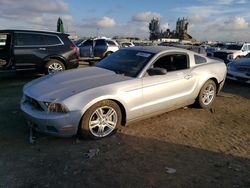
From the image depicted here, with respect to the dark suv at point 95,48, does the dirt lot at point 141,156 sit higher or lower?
lower

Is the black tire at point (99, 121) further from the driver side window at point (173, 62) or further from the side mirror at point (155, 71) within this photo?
the driver side window at point (173, 62)

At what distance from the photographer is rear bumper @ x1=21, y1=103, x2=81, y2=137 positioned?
4188 mm

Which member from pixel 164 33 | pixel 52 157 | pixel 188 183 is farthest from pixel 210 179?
pixel 164 33

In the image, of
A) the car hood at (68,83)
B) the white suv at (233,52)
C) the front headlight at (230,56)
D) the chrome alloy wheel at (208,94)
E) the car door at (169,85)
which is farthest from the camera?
the white suv at (233,52)

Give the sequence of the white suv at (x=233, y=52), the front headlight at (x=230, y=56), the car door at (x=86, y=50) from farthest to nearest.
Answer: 1. the white suv at (x=233, y=52)
2. the front headlight at (x=230, y=56)
3. the car door at (x=86, y=50)

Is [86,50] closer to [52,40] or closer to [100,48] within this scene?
[100,48]

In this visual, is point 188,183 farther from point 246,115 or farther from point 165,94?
point 246,115

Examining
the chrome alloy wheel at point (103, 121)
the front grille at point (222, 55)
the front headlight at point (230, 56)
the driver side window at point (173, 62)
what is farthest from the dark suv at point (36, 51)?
the front grille at point (222, 55)

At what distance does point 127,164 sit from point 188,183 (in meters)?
0.86

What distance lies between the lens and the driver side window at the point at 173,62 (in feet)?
18.6

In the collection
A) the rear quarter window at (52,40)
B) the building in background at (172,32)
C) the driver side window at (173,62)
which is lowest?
the driver side window at (173,62)

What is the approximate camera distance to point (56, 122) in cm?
418

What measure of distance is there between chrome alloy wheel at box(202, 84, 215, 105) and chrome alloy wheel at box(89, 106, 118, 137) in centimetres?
261

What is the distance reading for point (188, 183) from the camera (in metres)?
3.46
